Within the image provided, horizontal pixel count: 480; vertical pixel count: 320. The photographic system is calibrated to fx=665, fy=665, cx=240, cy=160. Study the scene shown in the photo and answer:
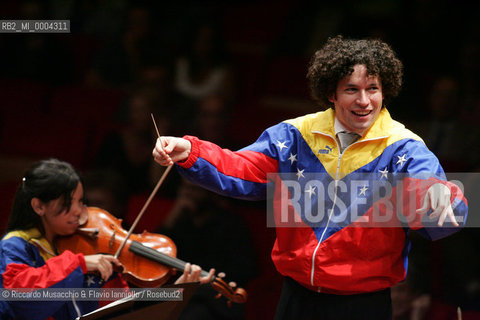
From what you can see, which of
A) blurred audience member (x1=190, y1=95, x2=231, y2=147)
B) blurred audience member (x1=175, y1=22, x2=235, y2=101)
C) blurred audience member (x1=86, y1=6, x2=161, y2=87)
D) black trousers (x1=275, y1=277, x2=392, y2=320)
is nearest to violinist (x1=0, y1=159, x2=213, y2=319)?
black trousers (x1=275, y1=277, x2=392, y2=320)

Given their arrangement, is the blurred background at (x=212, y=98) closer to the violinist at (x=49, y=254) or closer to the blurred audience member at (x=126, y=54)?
the blurred audience member at (x=126, y=54)

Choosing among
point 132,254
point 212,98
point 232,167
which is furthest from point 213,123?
point 232,167

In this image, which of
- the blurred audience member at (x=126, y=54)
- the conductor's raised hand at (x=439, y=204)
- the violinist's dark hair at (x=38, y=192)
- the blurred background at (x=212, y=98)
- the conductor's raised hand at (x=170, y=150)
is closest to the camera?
the conductor's raised hand at (x=439, y=204)

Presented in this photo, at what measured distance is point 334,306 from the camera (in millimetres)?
2047

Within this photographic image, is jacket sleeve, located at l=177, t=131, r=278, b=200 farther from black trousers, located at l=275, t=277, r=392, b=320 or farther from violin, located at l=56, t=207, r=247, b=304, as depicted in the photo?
violin, located at l=56, t=207, r=247, b=304

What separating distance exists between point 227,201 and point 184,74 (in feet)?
4.65

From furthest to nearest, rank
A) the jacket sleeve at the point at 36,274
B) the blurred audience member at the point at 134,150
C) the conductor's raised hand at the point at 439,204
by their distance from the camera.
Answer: the blurred audience member at the point at 134,150, the jacket sleeve at the point at 36,274, the conductor's raised hand at the point at 439,204

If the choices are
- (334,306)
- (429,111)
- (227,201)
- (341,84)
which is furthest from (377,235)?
(429,111)

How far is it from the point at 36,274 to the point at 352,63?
4.13 feet

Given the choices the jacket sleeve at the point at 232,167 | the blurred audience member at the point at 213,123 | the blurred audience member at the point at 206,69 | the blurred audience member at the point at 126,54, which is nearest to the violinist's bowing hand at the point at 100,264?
the jacket sleeve at the point at 232,167

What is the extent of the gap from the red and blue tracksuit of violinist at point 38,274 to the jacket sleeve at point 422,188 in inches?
44.6

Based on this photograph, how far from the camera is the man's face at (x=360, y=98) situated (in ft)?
6.52

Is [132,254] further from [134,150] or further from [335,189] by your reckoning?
[134,150]

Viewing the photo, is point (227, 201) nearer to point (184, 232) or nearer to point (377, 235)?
point (184, 232)
